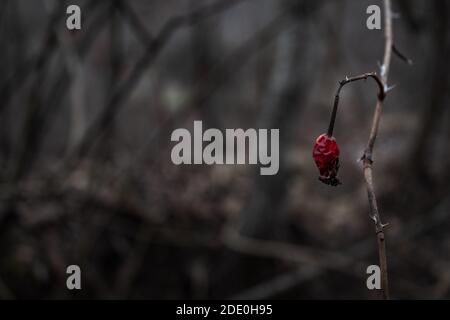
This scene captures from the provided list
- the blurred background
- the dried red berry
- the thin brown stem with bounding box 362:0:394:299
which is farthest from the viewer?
the blurred background

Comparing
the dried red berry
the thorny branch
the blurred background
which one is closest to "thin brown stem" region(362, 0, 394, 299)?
the thorny branch

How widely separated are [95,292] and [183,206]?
154 centimetres

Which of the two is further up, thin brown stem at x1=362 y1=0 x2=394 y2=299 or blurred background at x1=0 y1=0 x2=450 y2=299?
blurred background at x1=0 y1=0 x2=450 y2=299

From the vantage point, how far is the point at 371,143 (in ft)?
3.21

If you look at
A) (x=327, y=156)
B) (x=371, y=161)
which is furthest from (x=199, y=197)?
(x=371, y=161)

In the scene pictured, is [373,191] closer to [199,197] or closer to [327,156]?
[327,156]

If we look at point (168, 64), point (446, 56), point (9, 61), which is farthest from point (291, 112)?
point (168, 64)

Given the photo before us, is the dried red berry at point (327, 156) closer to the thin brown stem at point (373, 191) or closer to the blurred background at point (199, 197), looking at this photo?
the thin brown stem at point (373, 191)

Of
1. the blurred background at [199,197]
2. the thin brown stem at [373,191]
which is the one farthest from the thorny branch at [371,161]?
the blurred background at [199,197]

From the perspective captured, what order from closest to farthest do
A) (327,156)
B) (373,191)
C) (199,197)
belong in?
1. (373,191)
2. (327,156)
3. (199,197)

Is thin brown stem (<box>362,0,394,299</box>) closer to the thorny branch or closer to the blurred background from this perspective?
the thorny branch

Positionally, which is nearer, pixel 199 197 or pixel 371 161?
Result: pixel 371 161

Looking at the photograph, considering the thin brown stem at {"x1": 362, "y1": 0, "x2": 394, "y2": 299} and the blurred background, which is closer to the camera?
the thin brown stem at {"x1": 362, "y1": 0, "x2": 394, "y2": 299}

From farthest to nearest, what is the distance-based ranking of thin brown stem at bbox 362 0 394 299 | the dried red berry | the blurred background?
the blurred background < the dried red berry < thin brown stem at bbox 362 0 394 299
